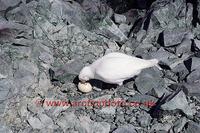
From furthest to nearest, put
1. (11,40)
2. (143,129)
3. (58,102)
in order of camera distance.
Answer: (11,40)
(58,102)
(143,129)

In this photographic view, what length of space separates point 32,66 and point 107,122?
1.39 meters

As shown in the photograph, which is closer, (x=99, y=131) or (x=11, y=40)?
(x=99, y=131)

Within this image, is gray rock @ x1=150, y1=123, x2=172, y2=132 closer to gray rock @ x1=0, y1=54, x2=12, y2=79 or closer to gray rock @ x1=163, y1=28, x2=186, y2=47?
gray rock @ x1=163, y1=28, x2=186, y2=47

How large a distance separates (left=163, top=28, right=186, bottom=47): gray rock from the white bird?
2.85ft

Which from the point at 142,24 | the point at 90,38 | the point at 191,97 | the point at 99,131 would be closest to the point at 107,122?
the point at 99,131

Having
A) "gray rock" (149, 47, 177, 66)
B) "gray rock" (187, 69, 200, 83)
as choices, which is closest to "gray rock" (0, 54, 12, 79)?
"gray rock" (149, 47, 177, 66)

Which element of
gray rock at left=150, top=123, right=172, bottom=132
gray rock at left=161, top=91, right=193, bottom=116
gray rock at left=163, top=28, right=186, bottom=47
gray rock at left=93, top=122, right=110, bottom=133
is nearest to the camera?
gray rock at left=161, top=91, right=193, bottom=116

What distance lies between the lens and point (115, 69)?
20.1ft

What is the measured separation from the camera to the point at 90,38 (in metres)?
7.36

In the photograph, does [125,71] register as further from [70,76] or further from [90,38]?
[90,38]

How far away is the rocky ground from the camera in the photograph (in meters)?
6.01

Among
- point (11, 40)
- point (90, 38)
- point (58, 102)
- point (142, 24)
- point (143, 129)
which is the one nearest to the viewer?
point (143, 129)

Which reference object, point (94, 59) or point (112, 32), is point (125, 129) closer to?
point (94, 59)

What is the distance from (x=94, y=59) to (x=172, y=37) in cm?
121
